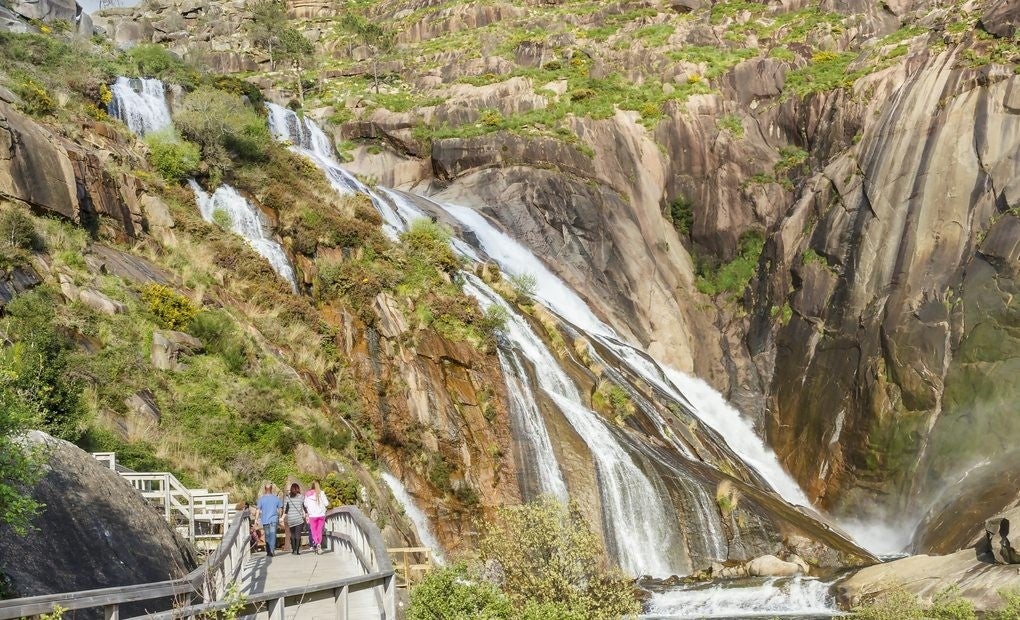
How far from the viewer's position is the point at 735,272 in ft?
162

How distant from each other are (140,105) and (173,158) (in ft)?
26.8

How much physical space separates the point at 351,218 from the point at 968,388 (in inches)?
1022

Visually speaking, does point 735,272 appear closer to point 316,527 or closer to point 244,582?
point 316,527

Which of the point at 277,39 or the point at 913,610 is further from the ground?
the point at 277,39

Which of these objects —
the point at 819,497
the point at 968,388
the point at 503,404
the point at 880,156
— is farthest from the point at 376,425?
the point at 880,156

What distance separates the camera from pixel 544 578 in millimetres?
16375

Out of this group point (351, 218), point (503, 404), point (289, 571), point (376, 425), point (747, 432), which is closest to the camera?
point (289, 571)

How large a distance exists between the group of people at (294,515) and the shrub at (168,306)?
831 cm

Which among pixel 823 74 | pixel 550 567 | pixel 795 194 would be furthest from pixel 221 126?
pixel 823 74

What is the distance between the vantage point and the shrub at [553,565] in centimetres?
1619

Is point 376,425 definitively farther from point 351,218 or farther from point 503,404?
point 351,218

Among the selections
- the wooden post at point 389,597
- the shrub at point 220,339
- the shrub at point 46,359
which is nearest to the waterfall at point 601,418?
the shrub at point 220,339

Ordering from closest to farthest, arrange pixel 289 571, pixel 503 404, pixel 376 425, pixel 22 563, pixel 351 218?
1. pixel 22 563
2. pixel 289 571
3. pixel 376 425
4. pixel 503 404
5. pixel 351 218

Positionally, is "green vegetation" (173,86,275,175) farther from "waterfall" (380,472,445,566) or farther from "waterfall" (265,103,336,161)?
"waterfall" (380,472,445,566)
